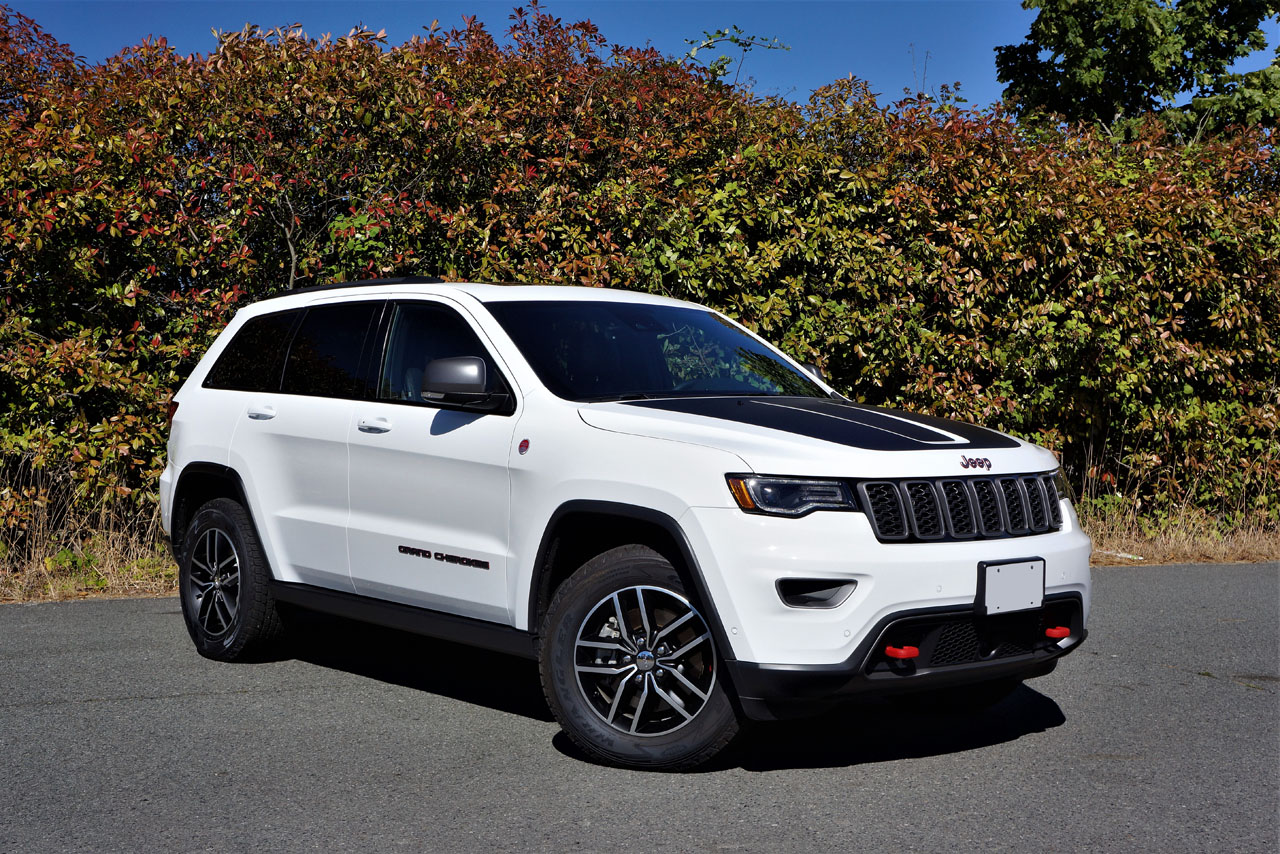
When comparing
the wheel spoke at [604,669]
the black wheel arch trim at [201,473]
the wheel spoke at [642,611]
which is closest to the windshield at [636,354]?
the wheel spoke at [642,611]

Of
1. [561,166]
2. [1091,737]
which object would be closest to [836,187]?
[561,166]

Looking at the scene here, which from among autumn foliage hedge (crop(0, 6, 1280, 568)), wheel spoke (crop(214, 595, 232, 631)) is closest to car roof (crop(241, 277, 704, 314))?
wheel spoke (crop(214, 595, 232, 631))

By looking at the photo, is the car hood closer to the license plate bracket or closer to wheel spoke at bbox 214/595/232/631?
the license plate bracket

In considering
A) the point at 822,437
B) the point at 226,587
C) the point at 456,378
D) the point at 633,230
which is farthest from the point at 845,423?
the point at 633,230

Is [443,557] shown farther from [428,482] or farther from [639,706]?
[639,706]

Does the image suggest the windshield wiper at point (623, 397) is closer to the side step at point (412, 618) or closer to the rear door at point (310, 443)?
the side step at point (412, 618)

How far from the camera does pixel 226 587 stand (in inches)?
263

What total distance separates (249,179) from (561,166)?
2.29m

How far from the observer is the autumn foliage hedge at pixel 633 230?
30.5ft

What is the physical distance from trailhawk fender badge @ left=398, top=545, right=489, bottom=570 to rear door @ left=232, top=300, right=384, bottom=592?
0.47m

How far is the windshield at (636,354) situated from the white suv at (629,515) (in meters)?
0.02

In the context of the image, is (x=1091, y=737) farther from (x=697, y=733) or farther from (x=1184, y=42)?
(x=1184, y=42)

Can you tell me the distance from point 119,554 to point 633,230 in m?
4.47

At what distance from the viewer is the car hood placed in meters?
4.50
